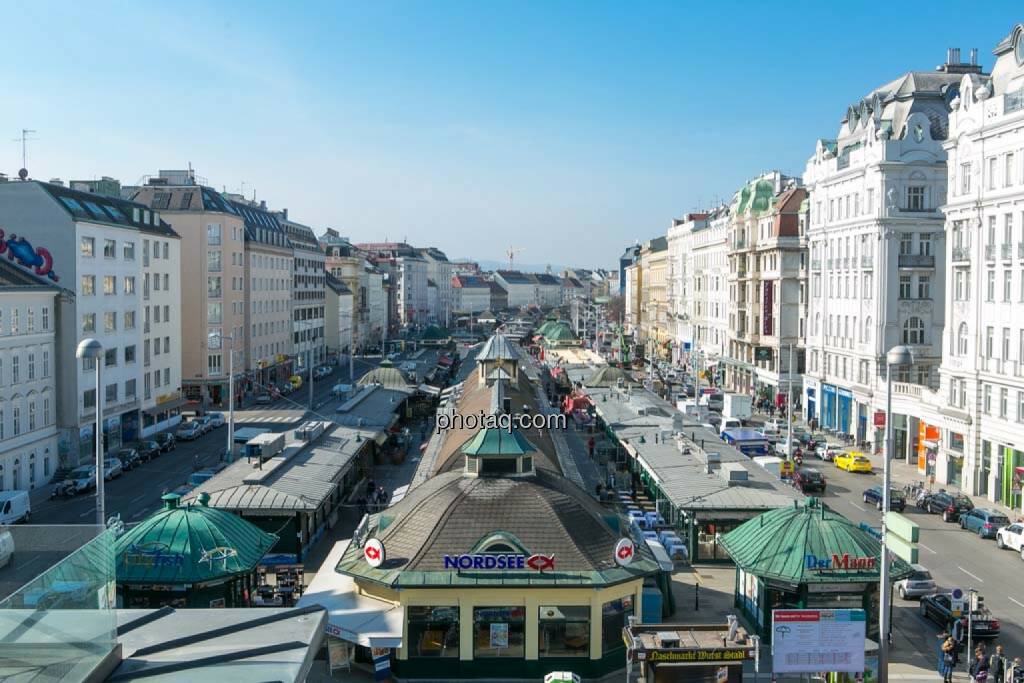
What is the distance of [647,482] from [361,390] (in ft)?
102

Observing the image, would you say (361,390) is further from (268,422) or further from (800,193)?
(800,193)

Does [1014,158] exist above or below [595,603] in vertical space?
above

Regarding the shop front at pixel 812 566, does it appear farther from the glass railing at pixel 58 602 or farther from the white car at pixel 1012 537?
the glass railing at pixel 58 602

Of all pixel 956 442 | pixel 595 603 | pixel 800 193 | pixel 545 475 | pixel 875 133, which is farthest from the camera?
pixel 800 193

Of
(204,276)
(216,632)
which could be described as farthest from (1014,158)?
(204,276)

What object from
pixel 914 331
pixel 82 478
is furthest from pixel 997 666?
pixel 914 331

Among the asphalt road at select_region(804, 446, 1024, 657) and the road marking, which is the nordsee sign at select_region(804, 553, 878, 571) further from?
the road marking

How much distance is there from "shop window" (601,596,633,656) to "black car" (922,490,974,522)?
24456 millimetres

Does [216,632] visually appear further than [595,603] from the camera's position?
No

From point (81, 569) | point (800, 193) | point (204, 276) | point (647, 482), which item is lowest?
point (647, 482)

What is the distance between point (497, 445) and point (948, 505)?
1023 inches

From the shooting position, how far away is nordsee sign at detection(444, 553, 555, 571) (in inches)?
1032

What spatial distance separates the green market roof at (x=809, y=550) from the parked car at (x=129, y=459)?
37571 millimetres

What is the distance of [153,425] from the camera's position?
69.8 metres
